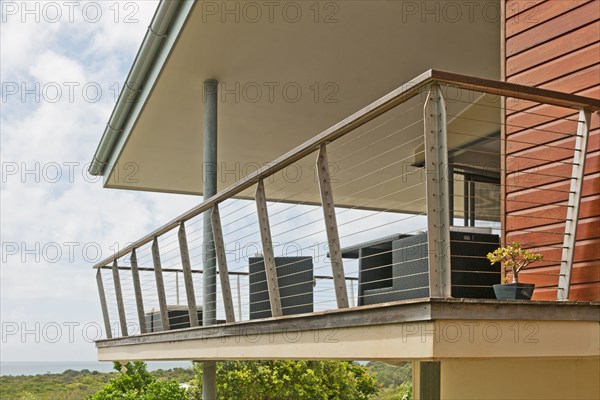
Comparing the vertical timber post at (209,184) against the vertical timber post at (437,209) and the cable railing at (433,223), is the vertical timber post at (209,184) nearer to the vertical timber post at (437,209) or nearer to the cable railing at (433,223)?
the cable railing at (433,223)

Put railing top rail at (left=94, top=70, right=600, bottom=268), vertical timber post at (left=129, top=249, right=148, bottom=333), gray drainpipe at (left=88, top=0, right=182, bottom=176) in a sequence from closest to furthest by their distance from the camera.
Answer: railing top rail at (left=94, top=70, right=600, bottom=268), gray drainpipe at (left=88, top=0, right=182, bottom=176), vertical timber post at (left=129, top=249, right=148, bottom=333)

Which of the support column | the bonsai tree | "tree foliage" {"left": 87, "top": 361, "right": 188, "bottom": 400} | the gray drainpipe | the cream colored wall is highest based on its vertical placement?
the gray drainpipe

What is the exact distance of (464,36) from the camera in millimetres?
8234

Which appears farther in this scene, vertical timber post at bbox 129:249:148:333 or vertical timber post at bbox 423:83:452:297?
vertical timber post at bbox 129:249:148:333

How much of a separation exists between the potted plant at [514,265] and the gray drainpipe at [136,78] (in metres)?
4.37

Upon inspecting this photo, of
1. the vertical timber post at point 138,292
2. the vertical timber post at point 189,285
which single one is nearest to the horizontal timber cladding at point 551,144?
the vertical timber post at point 189,285

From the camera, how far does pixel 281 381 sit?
52.6 feet

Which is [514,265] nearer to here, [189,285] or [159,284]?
[189,285]

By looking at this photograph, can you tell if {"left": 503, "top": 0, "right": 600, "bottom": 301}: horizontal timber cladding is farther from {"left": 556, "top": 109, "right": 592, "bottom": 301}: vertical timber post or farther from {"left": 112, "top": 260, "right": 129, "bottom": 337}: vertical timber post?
{"left": 112, "top": 260, "right": 129, "bottom": 337}: vertical timber post

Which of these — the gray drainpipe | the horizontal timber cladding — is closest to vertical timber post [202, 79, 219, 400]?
the gray drainpipe

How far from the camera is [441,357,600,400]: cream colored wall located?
15.6 ft

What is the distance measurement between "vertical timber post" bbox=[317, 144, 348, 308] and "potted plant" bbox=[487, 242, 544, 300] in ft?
2.92

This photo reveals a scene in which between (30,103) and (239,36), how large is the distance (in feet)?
119

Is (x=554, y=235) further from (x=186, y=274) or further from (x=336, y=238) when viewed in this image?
(x=186, y=274)
